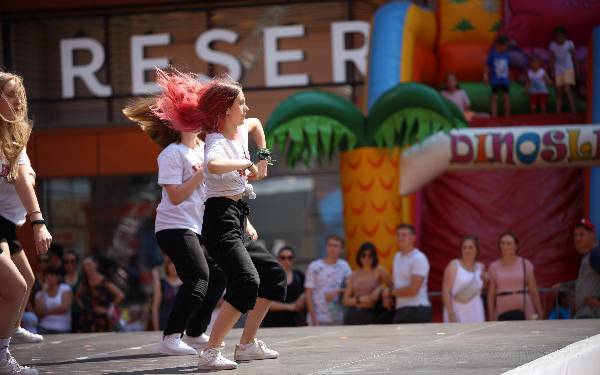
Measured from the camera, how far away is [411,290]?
10.3 metres

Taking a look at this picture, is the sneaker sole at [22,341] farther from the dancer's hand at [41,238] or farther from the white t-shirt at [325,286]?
the white t-shirt at [325,286]

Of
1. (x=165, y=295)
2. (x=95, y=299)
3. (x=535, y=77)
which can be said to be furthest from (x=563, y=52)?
(x=95, y=299)

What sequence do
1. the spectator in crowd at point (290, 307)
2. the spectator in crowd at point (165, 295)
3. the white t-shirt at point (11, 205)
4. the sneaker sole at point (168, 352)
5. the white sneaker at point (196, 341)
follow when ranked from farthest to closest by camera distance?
the spectator in crowd at point (290, 307), the spectator in crowd at point (165, 295), the white sneaker at point (196, 341), the sneaker sole at point (168, 352), the white t-shirt at point (11, 205)

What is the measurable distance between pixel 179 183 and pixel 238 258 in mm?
1144

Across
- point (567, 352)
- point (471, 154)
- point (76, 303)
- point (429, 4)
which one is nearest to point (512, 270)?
point (471, 154)

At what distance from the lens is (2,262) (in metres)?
5.54

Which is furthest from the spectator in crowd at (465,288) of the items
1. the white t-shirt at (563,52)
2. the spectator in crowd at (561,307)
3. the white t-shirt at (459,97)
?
the white t-shirt at (563,52)

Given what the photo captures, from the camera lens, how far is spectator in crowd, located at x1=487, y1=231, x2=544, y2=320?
10359 mm

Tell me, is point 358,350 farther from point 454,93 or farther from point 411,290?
point 454,93

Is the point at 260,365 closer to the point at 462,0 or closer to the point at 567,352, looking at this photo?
the point at 567,352

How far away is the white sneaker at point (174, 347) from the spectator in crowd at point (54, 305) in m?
5.07

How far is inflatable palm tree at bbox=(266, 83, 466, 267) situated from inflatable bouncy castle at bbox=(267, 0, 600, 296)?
0.01m

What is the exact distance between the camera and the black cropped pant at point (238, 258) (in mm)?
5699

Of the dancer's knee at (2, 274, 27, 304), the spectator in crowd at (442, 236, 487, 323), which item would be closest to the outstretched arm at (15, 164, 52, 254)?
the dancer's knee at (2, 274, 27, 304)
